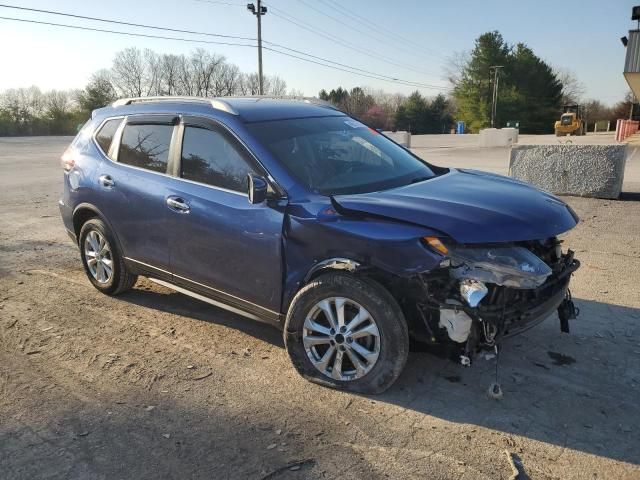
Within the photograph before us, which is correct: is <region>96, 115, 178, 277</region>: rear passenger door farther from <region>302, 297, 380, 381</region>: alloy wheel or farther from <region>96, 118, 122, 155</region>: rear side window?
<region>302, 297, 380, 381</region>: alloy wheel

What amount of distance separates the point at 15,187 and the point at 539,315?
46.4 ft

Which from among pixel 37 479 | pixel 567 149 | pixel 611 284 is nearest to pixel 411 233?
pixel 37 479

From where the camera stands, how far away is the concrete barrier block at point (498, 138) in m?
30.0

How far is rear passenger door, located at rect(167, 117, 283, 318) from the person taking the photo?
11.5 feet

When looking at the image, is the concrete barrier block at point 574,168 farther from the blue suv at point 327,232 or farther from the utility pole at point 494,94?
the utility pole at point 494,94

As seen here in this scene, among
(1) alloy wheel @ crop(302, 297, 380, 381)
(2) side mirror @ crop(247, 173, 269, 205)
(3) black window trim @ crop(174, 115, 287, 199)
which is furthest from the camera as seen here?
(3) black window trim @ crop(174, 115, 287, 199)

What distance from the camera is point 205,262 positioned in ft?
12.8

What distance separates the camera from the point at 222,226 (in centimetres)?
369

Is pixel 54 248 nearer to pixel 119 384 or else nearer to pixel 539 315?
pixel 119 384

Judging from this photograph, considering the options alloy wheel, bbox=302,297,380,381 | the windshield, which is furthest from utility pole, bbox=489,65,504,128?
alloy wheel, bbox=302,297,380,381

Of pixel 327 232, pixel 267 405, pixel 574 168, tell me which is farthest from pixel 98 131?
pixel 574 168

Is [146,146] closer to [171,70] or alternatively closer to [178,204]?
[178,204]

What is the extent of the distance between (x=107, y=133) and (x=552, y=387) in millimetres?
4302

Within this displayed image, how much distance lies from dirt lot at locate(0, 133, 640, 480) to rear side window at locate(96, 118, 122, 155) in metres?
1.48
